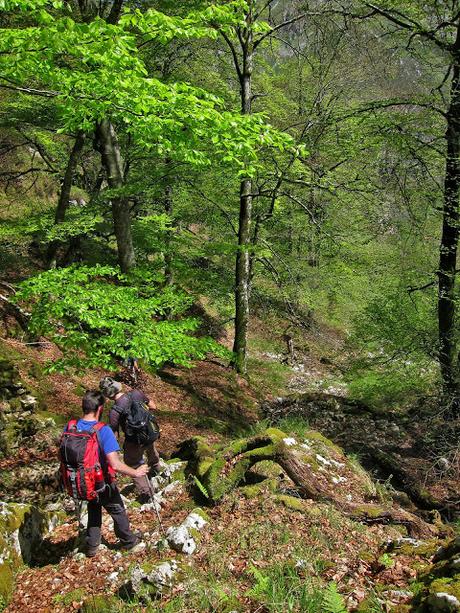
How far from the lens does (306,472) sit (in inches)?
231

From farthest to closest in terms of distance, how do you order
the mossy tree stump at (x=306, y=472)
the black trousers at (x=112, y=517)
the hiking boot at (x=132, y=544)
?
the mossy tree stump at (x=306, y=472) < the hiking boot at (x=132, y=544) < the black trousers at (x=112, y=517)

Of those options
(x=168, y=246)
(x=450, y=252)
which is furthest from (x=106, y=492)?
(x=168, y=246)

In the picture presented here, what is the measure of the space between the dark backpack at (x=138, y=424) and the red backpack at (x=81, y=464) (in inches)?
50.6

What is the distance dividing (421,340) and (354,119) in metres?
4.98

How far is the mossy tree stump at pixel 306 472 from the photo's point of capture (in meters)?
5.27

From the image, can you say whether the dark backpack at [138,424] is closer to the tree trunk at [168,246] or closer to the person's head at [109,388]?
the person's head at [109,388]

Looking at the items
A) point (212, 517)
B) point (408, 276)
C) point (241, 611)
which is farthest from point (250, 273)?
point (241, 611)

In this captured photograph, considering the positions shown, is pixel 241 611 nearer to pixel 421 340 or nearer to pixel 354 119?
pixel 421 340

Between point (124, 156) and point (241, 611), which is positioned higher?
point (124, 156)

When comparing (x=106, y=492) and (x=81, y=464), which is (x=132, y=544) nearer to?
(x=106, y=492)

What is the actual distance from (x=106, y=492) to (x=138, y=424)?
4.03 ft

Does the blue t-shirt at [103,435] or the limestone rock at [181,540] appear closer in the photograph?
the limestone rock at [181,540]

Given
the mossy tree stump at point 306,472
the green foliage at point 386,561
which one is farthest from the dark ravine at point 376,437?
the green foliage at point 386,561

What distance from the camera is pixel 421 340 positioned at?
362 inches
